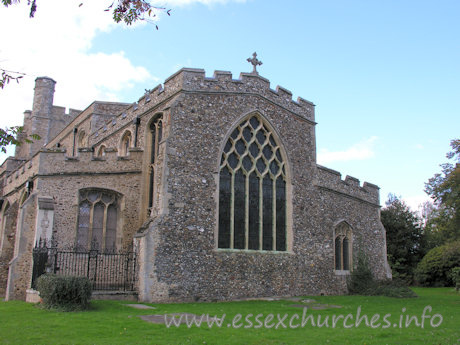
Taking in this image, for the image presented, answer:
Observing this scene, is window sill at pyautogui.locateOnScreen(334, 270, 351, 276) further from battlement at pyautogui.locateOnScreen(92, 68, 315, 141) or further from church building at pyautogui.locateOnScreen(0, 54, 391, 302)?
battlement at pyautogui.locateOnScreen(92, 68, 315, 141)

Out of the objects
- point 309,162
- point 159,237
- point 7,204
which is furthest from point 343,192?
point 7,204

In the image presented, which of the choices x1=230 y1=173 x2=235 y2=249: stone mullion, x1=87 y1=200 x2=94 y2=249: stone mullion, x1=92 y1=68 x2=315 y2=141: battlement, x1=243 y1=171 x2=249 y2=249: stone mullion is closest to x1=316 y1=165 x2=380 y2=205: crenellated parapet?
x1=92 y1=68 x2=315 y2=141: battlement

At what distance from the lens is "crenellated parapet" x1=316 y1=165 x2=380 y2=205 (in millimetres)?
21156

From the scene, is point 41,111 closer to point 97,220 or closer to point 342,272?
point 97,220

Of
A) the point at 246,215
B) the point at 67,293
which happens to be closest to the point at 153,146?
the point at 246,215

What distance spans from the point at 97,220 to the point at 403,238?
25150 millimetres

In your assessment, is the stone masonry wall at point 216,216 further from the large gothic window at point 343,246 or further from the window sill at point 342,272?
the large gothic window at point 343,246

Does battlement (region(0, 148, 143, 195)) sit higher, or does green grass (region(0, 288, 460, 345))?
battlement (region(0, 148, 143, 195))

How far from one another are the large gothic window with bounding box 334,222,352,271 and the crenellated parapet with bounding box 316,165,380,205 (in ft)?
5.94

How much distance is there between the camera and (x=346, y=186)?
75.5 feet

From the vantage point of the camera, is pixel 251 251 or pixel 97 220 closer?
pixel 251 251

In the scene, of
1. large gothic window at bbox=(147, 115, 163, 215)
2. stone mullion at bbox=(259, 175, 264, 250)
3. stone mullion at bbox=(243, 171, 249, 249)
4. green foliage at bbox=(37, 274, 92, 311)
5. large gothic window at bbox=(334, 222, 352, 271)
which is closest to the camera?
green foliage at bbox=(37, 274, 92, 311)

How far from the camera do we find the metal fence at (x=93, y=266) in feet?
47.8

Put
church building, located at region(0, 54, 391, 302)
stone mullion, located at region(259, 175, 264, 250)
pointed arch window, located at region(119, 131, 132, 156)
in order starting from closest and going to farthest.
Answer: church building, located at region(0, 54, 391, 302), stone mullion, located at region(259, 175, 264, 250), pointed arch window, located at region(119, 131, 132, 156)
